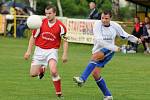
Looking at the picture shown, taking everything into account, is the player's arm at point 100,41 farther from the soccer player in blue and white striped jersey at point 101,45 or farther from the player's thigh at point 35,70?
the player's thigh at point 35,70

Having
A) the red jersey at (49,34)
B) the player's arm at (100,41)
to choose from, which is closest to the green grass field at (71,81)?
the red jersey at (49,34)

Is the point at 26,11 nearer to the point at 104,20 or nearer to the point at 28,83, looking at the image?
the point at 28,83

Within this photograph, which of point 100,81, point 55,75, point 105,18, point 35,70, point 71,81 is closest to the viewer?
point 105,18

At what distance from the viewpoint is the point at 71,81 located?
15.1 meters

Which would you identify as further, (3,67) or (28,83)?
(3,67)

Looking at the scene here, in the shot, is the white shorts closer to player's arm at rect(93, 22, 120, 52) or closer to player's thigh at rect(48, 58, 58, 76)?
player's thigh at rect(48, 58, 58, 76)

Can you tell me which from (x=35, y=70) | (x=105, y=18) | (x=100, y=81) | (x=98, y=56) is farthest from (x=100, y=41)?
(x=35, y=70)

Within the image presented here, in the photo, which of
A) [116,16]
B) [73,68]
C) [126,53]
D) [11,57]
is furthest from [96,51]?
[116,16]

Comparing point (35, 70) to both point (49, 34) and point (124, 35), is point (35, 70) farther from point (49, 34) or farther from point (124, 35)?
point (124, 35)

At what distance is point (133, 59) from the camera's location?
2286cm

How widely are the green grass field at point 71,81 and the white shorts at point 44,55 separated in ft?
2.27

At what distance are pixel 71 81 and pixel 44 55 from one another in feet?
10.7

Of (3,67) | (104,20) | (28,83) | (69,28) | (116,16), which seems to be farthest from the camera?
(116,16)

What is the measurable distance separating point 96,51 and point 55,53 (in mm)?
805
